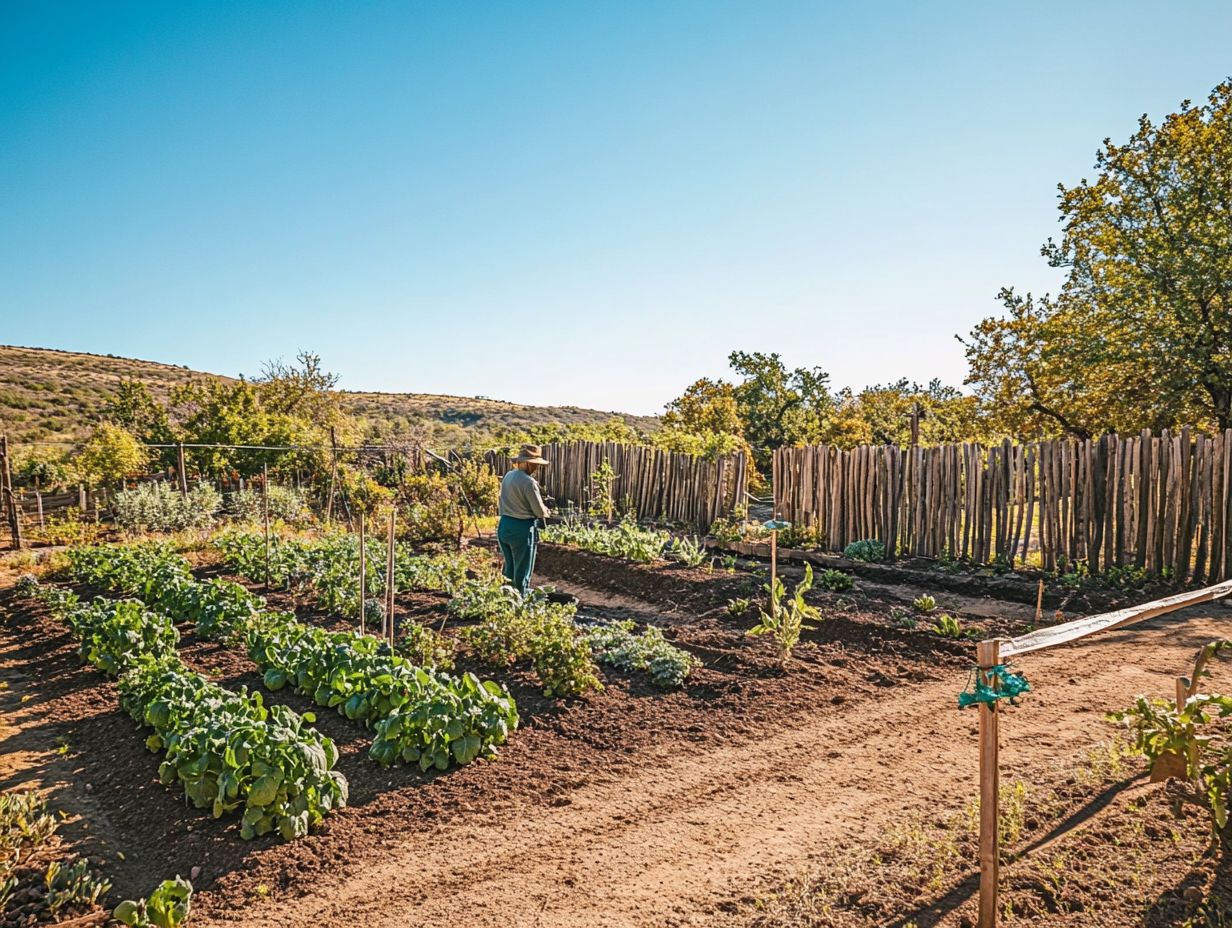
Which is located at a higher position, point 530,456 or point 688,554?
point 530,456

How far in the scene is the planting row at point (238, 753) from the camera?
10.8 feet

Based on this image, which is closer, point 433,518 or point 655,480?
point 433,518

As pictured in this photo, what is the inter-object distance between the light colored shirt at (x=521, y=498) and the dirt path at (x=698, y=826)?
3.50 meters

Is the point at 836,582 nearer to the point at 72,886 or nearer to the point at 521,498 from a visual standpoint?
the point at 521,498

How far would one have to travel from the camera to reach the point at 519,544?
760cm

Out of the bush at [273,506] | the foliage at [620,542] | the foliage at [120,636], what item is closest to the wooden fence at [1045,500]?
the foliage at [620,542]

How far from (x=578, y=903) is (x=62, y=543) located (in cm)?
1278

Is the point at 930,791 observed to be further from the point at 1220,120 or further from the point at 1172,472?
the point at 1220,120

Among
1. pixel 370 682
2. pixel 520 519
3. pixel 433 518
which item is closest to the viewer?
pixel 370 682

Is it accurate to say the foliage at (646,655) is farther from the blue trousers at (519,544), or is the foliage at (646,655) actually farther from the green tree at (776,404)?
the green tree at (776,404)

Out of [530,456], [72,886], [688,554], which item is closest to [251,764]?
[72,886]

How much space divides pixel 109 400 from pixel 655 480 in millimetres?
17660

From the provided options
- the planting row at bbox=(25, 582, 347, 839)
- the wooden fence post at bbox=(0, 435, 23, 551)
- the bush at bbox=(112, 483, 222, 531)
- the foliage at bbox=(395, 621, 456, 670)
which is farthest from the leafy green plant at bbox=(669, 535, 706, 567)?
the wooden fence post at bbox=(0, 435, 23, 551)

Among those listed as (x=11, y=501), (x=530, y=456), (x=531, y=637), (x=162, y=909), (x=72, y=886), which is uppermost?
(x=530, y=456)
